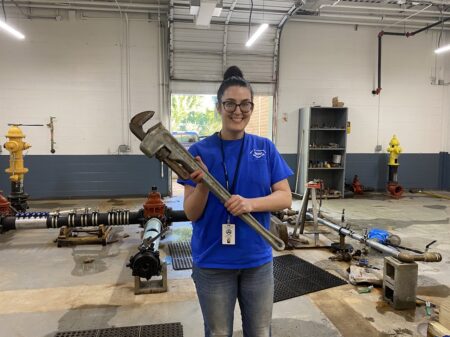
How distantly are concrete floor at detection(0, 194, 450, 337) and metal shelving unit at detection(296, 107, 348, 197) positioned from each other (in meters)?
3.18

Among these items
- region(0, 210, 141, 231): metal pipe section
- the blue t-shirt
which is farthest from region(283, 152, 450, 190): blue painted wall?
the blue t-shirt

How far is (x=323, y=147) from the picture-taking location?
293 inches

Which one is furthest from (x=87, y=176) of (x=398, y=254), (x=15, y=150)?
(x=398, y=254)

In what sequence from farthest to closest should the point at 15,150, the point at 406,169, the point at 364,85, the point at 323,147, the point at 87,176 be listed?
1. the point at 406,169
2. the point at 364,85
3. the point at 323,147
4. the point at 87,176
5. the point at 15,150

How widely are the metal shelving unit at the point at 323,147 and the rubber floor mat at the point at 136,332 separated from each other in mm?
5571

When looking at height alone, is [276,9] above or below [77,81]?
above

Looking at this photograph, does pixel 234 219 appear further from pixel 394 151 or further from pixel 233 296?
pixel 394 151

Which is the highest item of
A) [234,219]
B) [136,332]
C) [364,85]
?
[364,85]

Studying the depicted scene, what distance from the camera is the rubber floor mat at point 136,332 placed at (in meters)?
2.27

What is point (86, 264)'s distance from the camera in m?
3.55

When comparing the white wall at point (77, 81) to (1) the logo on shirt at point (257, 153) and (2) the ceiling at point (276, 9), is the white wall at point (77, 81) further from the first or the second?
(1) the logo on shirt at point (257, 153)

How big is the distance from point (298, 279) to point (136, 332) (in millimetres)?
1505

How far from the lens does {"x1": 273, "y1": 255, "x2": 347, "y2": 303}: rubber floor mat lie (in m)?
2.92

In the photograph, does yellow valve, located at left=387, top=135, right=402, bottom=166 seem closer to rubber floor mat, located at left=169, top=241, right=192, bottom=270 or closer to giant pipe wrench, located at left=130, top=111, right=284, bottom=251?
rubber floor mat, located at left=169, top=241, right=192, bottom=270
